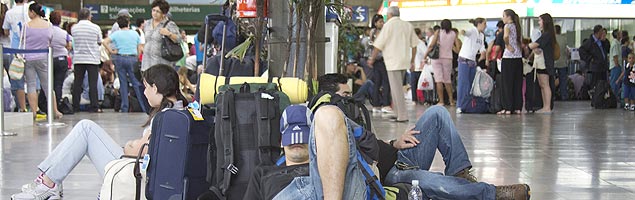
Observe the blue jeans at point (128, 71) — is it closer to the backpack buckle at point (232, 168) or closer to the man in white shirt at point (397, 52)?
the man in white shirt at point (397, 52)

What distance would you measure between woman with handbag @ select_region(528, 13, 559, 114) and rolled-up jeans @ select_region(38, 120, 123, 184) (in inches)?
435

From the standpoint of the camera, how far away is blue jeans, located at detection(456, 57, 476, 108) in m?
16.9

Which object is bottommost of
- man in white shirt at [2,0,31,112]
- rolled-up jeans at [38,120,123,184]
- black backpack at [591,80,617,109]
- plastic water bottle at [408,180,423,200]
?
black backpack at [591,80,617,109]

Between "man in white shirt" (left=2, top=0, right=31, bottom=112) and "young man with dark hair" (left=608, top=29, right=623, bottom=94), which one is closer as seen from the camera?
"man in white shirt" (left=2, top=0, right=31, bottom=112)

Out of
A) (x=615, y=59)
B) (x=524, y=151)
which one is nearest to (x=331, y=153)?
(x=524, y=151)

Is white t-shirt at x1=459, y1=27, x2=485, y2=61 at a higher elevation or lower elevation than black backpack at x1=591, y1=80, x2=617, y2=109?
higher

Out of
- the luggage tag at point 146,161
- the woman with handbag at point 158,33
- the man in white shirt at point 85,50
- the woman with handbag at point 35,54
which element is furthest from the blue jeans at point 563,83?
the luggage tag at point 146,161

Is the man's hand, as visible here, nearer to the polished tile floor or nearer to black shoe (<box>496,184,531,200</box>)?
black shoe (<box>496,184,531,200</box>)

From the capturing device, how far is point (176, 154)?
5.20 metres

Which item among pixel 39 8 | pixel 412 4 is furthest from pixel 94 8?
pixel 39 8

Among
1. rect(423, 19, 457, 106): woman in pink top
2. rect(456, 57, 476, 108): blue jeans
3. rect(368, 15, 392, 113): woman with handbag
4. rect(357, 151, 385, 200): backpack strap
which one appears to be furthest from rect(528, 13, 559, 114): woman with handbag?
rect(357, 151, 385, 200): backpack strap

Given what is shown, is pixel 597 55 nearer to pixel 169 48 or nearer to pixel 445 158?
pixel 169 48

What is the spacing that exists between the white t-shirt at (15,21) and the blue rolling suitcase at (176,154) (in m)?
9.75

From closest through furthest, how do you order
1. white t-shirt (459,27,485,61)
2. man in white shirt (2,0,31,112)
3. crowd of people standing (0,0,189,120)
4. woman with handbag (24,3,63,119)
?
crowd of people standing (0,0,189,120) → woman with handbag (24,3,63,119) → man in white shirt (2,0,31,112) → white t-shirt (459,27,485,61)
